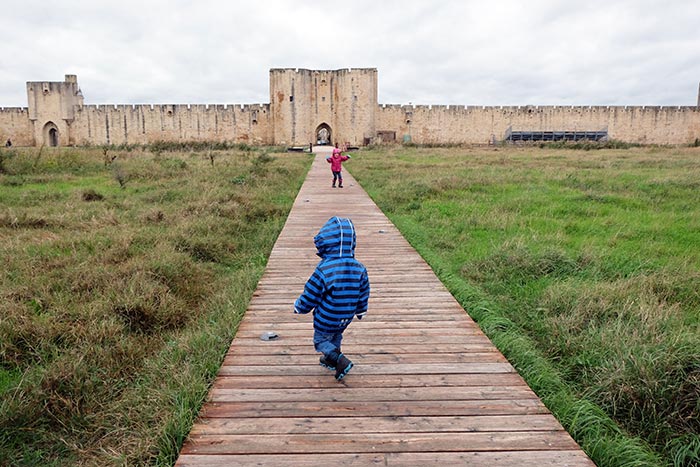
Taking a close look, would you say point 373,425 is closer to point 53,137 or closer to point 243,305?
point 243,305

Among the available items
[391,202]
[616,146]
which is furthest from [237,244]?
[616,146]

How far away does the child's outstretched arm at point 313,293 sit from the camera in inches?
107

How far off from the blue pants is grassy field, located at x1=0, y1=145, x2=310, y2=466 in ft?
1.98

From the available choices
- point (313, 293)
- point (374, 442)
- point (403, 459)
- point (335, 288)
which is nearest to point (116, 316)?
point (313, 293)

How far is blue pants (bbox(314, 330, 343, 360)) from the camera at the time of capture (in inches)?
108

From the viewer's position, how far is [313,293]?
9.01 ft

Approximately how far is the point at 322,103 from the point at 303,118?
5.94 ft

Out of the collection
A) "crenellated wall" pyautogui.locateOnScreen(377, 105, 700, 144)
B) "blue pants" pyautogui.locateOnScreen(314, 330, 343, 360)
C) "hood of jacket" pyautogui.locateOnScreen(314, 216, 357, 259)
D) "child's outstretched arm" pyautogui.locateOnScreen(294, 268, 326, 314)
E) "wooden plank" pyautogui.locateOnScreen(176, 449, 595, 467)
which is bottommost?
"wooden plank" pyautogui.locateOnScreen(176, 449, 595, 467)

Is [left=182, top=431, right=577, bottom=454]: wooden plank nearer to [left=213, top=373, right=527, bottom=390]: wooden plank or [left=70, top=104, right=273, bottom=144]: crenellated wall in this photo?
[left=213, top=373, right=527, bottom=390]: wooden plank

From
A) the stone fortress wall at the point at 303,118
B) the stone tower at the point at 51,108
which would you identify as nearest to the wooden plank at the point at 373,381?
the stone fortress wall at the point at 303,118

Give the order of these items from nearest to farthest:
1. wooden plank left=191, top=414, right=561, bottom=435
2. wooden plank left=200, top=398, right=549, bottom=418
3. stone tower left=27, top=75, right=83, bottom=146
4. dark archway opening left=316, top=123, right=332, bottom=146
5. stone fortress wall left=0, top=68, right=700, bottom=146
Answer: wooden plank left=191, top=414, right=561, bottom=435
wooden plank left=200, top=398, right=549, bottom=418
stone fortress wall left=0, top=68, right=700, bottom=146
stone tower left=27, top=75, right=83, bottom=146
dark archway opening left=316, top=123, right=332, bottom=146

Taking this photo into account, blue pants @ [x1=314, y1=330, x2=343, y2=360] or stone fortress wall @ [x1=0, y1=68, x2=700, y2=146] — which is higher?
stone fortress wall @ [x1=0, y1=68, x2=700, y2=146]

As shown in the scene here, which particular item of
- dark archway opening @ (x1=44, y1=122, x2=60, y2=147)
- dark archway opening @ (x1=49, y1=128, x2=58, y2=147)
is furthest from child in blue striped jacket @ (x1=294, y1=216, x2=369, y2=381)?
dark archway opening @ (x1=49, y1=128, x2=58, y2=147)

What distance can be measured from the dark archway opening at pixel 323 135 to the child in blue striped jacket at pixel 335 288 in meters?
34.2
